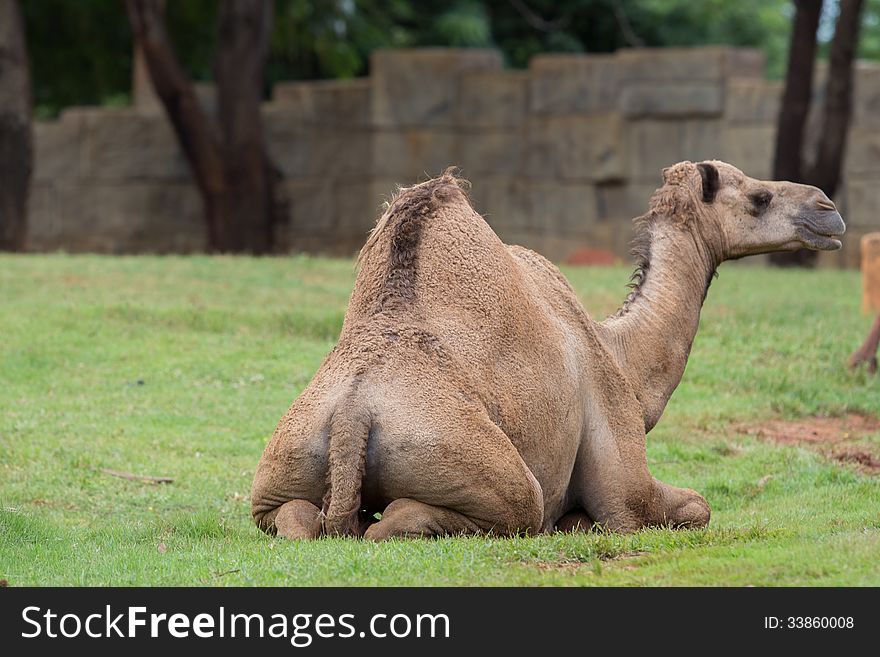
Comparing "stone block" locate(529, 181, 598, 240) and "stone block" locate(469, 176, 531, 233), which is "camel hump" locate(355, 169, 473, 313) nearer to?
"stone block" locate(529, 181, 598, 240)

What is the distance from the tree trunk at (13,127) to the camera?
2008 cm

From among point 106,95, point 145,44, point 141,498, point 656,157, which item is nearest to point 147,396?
point 141,498

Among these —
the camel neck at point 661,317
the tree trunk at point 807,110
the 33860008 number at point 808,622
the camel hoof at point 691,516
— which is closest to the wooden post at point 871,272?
the tree trunk at point 807,110

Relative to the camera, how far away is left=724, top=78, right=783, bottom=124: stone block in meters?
23.1

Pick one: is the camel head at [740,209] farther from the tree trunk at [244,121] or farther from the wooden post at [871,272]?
the tree trunk at [244,121]

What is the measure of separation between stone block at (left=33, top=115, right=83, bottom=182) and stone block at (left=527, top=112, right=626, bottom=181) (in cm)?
702

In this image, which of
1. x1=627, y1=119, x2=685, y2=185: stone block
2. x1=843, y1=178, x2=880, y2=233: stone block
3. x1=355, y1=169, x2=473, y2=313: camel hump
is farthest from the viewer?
x1=627, y1=119, x2=685, y2=185: stone block

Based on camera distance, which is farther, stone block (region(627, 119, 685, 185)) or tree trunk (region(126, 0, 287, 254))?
stone block (region(627, 119, 685, 185))

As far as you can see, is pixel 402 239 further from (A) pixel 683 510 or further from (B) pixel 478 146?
(B) pixel 478 146

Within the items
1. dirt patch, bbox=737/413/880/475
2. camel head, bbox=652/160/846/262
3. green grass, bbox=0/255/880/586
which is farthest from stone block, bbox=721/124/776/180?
camel head, bbox=652/160/846/262

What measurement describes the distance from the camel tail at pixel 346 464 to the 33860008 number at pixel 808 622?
1.85m

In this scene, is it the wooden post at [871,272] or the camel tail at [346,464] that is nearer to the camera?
the camel tail at [346,464]

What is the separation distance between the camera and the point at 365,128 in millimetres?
24656

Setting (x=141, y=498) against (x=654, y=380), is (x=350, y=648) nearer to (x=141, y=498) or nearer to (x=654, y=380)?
(x=654, y=380)
